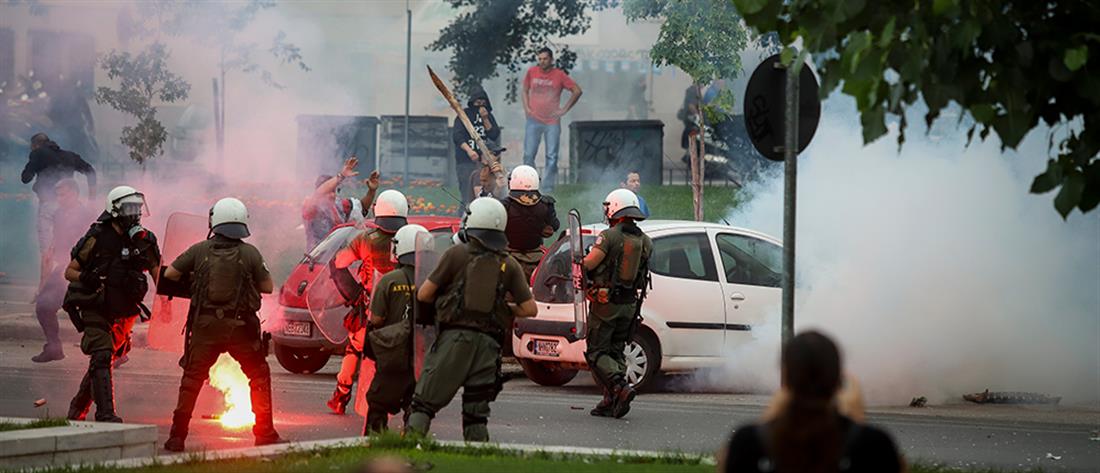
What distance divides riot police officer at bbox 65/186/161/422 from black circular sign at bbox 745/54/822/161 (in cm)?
392

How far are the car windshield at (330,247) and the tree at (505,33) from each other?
353 inches

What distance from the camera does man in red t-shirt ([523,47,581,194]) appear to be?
70.4ft

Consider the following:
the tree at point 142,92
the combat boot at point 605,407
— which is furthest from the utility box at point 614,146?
the combat boot at point 605,407

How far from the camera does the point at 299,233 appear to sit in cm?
2189

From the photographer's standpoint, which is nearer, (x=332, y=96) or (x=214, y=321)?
(x=214, y=321)

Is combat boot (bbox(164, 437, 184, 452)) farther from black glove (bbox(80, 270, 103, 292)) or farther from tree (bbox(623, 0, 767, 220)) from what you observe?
tree (bbox(623, 0, 767, 220))

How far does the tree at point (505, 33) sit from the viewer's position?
23.3m

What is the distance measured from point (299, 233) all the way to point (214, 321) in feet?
39.3

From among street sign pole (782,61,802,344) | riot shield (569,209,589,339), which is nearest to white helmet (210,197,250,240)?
riot shield (569,209,589,339)

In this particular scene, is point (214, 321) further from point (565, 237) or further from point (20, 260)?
point (20, 260)

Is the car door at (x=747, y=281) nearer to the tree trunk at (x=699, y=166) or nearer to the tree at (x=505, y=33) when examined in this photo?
the tree trunk at (x=699, y=166)

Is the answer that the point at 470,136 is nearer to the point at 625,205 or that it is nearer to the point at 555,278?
the point at 555,278

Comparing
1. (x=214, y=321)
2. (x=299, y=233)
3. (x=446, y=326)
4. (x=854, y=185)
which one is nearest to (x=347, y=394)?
(x=214, y=321)

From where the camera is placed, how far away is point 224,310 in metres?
10.0
